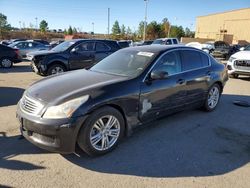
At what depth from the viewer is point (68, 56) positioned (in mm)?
10422

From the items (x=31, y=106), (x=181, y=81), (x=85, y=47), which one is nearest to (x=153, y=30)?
(x=85, y=47)

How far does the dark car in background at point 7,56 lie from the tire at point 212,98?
1183 centimetres

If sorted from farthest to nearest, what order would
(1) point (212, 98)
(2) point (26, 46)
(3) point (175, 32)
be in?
1. (3) point (175, 32)
2. (2) point (26, 46)
3. (1) point (212, 98)

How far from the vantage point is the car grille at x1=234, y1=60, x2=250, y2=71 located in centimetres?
1084

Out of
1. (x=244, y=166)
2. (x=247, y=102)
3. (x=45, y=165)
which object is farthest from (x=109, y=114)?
(x=247, y=102)

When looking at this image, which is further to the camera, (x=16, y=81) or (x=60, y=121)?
(x=16, y=81)

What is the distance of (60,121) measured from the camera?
343 centimetres

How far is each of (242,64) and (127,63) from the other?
26.1ft

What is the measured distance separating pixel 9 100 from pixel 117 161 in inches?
175

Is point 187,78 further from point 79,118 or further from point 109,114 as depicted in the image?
point 79,118

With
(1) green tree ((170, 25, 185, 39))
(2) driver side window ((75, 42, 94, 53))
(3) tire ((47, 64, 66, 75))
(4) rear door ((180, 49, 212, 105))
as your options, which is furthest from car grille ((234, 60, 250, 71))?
(1) green tree ((170, 25, 185, 39))

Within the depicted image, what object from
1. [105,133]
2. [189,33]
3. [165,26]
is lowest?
[105,133]

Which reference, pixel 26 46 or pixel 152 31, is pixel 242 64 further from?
pixel 152 31

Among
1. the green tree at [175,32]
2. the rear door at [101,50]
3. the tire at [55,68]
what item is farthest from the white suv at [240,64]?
the green tree at [175,32]
